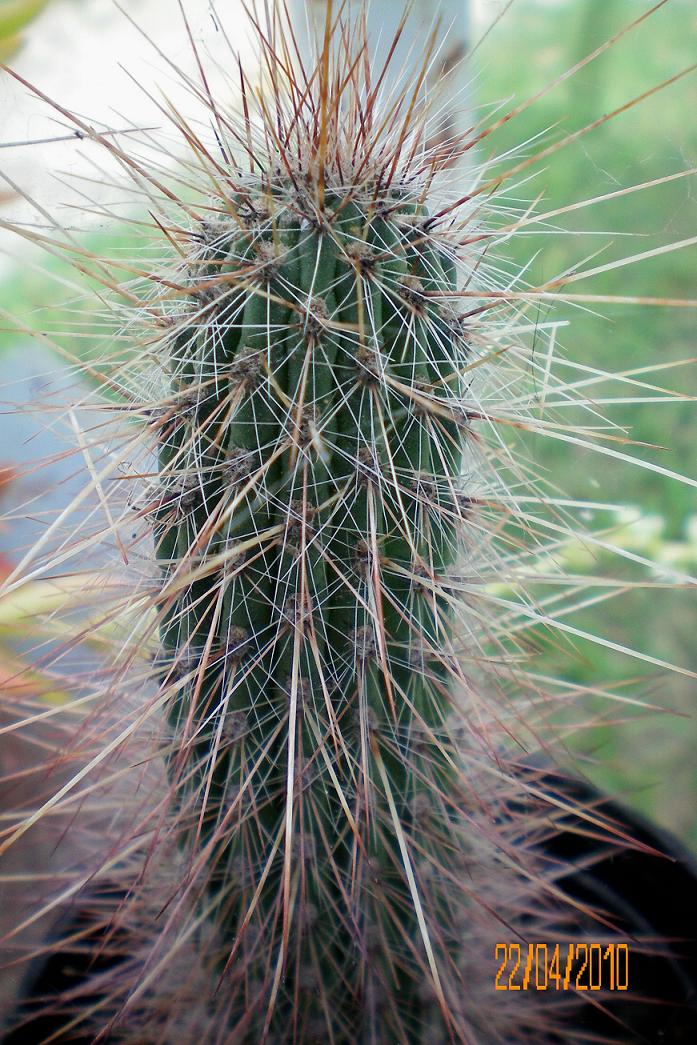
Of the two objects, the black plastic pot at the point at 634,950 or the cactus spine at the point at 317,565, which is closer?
the cactus spine at the point at 317,565

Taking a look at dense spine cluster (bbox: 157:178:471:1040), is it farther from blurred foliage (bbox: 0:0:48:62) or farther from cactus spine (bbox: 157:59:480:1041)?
blurred foliage (bbox: 0:0:48:62)

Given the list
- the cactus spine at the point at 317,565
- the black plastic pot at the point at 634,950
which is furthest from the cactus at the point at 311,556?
the black plastic pot at the point at 634,950

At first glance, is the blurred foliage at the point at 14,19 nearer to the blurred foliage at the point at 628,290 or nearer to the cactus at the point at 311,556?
the cactus at the point at 311,556

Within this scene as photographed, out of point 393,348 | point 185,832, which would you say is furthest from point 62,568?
point 393,348

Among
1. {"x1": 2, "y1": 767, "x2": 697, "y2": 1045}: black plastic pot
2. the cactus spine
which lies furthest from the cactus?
{"x1": 2, "y1": 767, "x2": 697, "y2": 1045}: black plastic pot

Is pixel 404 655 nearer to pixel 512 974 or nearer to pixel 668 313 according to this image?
pixel 512 974

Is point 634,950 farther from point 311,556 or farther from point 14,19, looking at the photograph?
point 14,19
